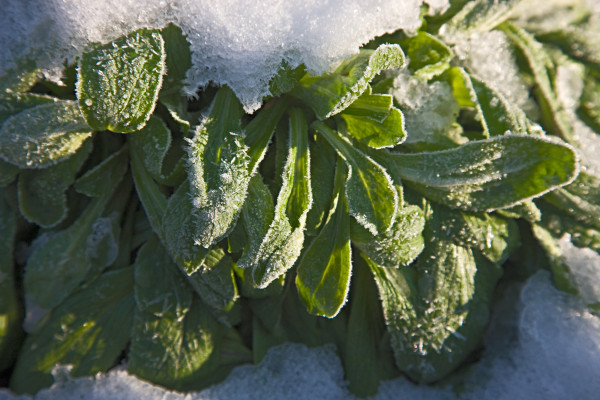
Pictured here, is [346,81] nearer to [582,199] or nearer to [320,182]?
[320,182]

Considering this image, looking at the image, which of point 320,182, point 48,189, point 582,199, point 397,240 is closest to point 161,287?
point 48,189

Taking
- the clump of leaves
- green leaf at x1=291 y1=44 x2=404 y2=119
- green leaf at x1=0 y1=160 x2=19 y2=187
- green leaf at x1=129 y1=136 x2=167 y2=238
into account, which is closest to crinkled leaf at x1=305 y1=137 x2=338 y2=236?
the clump of leaves

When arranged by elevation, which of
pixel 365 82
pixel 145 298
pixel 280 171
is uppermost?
pixel 365 82

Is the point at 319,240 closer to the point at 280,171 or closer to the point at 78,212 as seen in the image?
the point at 280,171

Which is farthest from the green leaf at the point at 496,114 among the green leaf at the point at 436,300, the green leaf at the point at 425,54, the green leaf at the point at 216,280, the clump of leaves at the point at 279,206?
the green leaf at the point at 216,280

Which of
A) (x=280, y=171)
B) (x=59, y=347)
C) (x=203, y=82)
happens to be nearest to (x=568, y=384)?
(x=280, y=171)

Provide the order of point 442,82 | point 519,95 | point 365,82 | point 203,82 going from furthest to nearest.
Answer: point 519,95
point 442,82
point 203,82
point 365,82

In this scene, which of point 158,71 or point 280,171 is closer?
point 158,71

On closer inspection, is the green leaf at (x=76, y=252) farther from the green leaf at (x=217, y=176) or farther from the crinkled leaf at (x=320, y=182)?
the crinkled leaf at (x=320, y=182)
